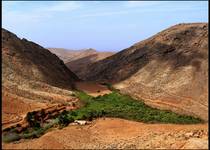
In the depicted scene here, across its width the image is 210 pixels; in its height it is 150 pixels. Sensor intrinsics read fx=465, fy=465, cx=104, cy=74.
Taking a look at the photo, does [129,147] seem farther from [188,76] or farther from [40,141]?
[188,76]

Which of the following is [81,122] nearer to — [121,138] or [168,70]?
[121,138]

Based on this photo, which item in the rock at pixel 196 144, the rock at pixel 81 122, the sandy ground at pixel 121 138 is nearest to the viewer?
the rock at pixel 196 144

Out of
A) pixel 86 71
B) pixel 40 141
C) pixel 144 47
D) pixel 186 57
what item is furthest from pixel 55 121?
pixel 86 71

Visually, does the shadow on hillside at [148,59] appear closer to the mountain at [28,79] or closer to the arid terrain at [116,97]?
the arid terrain at [116,97]

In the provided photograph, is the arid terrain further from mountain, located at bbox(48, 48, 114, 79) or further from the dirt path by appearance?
mountain, located at bbox(48, 48, 114, 79)

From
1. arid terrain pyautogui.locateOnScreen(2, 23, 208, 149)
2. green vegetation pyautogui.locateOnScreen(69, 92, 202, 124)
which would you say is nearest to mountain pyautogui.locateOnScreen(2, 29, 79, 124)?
arid terrain pyautogui.locateOnScreen(2, 23, 208, 149)

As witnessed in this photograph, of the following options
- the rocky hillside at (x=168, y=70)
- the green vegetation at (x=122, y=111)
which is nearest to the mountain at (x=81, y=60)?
the rocky hillside at (x=168, y=70)
